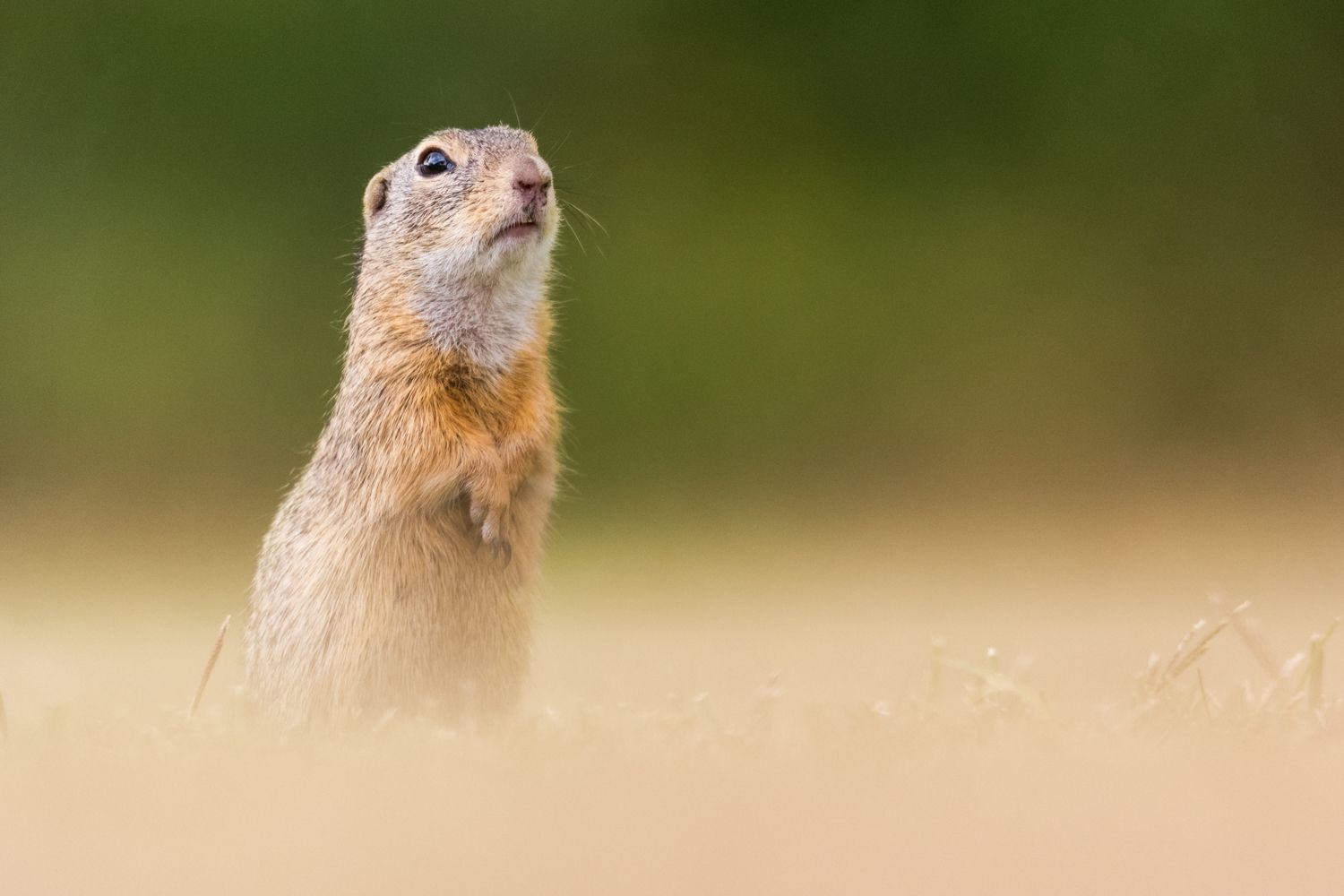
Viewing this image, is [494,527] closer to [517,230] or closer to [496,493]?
[496,493]

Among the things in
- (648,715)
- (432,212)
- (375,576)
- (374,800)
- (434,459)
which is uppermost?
(432,212)

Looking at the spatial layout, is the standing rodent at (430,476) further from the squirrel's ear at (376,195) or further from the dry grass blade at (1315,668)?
the dry grass blade at (1315,668)

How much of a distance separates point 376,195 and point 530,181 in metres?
0.78

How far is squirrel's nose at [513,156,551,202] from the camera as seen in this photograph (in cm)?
421

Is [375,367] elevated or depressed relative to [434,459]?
elevated

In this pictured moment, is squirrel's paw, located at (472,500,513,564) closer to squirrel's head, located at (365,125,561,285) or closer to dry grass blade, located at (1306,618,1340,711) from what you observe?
squirrel's head, located at (365,125,561,285)

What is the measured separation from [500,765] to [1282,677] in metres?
1.75

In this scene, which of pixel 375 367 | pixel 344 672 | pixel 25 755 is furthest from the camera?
pixel 375 367

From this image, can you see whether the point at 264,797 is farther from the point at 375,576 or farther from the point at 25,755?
the point at 375,576

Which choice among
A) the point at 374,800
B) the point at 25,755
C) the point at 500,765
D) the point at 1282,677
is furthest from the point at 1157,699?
the point at 25,755

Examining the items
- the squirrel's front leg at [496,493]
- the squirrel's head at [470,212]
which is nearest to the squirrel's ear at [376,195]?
the squirrel's head at [470,212]

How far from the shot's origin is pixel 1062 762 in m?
2.18

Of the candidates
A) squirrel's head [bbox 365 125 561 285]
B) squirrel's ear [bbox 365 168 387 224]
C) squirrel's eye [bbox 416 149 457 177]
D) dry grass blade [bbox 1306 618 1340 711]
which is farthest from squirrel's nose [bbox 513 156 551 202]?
dry grass blade [bbox 1306 618 1340 711]

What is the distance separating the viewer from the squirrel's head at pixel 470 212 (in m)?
4.25
